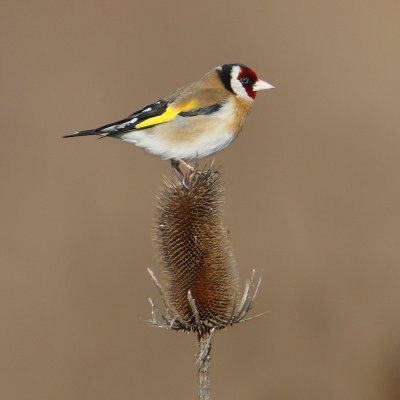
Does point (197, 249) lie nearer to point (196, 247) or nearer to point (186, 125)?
point (196, 247)

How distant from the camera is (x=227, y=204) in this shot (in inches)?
292

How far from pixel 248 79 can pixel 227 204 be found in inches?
102

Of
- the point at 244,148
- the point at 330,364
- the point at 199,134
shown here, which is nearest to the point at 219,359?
the point at 330,364

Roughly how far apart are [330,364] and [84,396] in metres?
1.96

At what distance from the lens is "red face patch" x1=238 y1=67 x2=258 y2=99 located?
4902mm

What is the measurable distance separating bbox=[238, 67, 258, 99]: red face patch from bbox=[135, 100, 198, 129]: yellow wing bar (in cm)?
33

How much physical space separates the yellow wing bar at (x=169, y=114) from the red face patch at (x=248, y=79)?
33 cm

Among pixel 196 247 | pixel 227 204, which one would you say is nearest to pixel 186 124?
pixel 196 247

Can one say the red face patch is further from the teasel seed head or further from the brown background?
the brown background

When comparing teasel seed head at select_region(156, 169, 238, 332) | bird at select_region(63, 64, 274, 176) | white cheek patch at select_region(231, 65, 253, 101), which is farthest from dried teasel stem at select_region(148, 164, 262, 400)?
white cheek patch at select_region(231, 65, 253, 101)

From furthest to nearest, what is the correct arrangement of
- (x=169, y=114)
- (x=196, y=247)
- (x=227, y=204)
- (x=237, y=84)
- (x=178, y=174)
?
(x=227, y=204)
(x=237, y=84)
(x=169, y=114)
(x=178, y=174)
(x=196, y=247)

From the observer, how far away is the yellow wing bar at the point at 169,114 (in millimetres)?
4738

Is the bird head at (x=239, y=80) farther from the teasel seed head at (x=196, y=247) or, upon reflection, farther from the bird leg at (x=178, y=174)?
the teasel seed head at (x=196, y=247)

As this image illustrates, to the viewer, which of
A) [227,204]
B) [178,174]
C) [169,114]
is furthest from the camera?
[227,204]
